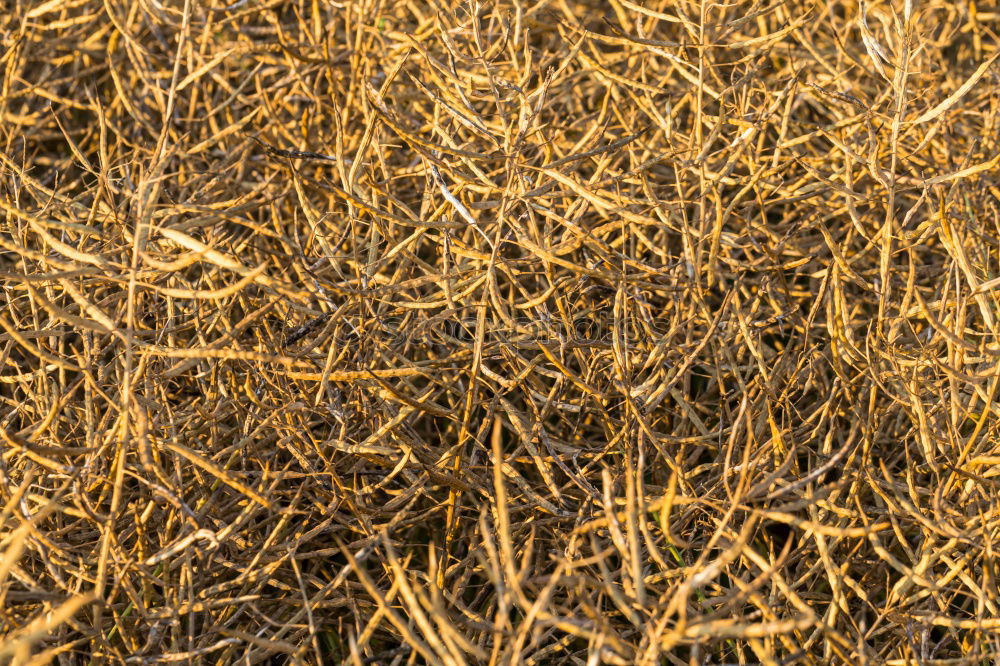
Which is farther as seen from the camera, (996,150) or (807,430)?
(996,150)

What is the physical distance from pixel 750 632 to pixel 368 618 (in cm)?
51

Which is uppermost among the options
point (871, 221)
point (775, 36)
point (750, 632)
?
point (775, 36)

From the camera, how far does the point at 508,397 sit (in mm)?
1256

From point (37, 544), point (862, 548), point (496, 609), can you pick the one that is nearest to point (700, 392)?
point (862, 548)

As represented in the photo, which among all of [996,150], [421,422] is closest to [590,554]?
[421,422]

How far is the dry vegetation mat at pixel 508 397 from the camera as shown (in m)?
0.90

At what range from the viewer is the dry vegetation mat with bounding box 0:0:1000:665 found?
2.95 feet

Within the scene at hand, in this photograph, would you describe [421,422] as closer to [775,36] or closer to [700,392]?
[700,392]

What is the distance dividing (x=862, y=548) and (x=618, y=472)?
27 cm

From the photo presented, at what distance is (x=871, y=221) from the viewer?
52.6 inches

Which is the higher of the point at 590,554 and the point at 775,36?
the point at 775,36

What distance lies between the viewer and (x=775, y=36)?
100 centimetres

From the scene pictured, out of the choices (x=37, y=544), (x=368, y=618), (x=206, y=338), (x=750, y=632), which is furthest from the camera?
(x=206, y=338)

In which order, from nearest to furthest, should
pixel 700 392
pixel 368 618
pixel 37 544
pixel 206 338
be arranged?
pixel 37 544
pixel 368 618
pixel 206 338
pixel 700 392
